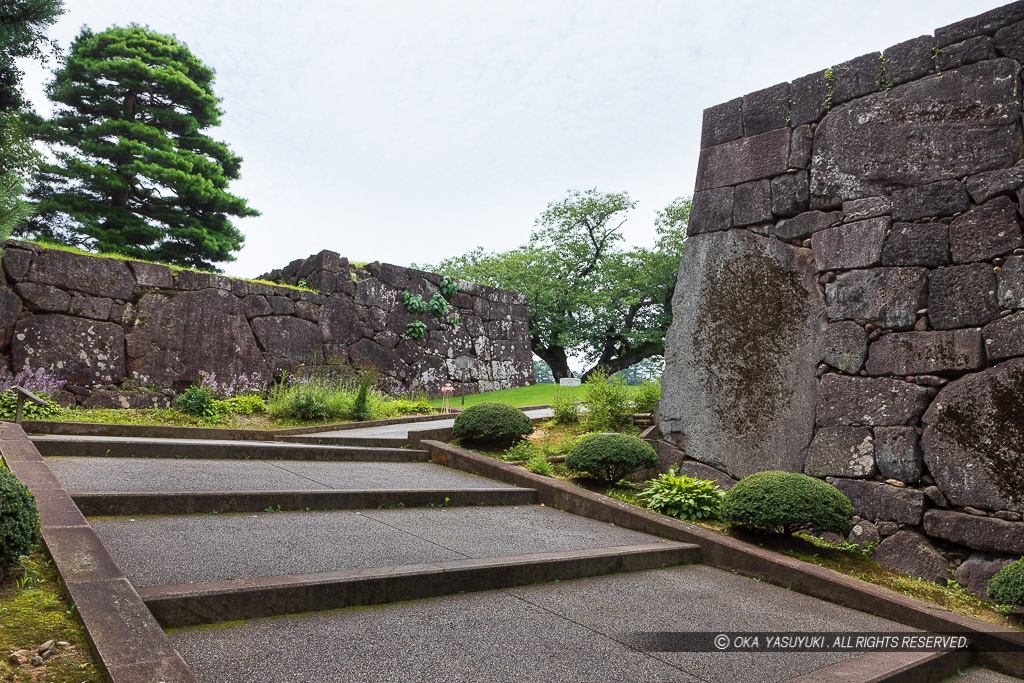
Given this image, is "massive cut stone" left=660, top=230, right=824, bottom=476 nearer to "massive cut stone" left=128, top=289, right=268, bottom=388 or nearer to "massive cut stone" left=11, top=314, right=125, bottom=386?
"massive cut stone" left=128, top=289, right=268, bottom=388

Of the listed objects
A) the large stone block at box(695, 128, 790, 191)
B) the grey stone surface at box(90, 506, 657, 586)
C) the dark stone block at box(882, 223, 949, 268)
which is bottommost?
the grey stone surface at box(90, 506, 657, 586)

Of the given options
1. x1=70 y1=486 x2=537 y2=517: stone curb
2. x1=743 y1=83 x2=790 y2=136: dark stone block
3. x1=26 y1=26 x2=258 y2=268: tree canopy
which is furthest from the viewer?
x1=26 y1=26 x2=258 y2=268: tree canopy

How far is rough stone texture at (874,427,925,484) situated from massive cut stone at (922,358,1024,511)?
0.25 ft

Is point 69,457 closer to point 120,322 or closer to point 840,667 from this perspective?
point 120,322

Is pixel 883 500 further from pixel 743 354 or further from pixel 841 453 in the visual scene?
pixel 743 354

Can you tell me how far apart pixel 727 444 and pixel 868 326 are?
5.60 feet

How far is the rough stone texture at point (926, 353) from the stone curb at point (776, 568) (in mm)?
1836

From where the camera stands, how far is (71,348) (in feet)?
28.0

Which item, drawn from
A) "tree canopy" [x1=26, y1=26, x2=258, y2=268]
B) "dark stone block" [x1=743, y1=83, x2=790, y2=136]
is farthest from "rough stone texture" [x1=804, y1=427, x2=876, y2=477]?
"tree canopy" [x1=26, y1=26, x2=258, y2=268]

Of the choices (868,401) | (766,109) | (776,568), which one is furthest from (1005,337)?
(766,109)

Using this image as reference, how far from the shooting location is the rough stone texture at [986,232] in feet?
15.3

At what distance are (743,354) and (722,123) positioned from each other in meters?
2.58

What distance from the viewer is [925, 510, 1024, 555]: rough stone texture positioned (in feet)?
14.5

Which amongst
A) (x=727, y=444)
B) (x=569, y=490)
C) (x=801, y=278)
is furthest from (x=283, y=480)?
(x=801, y=278)
